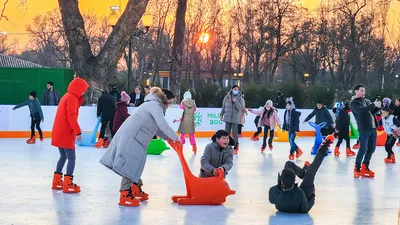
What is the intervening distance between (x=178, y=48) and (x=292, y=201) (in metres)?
24.2

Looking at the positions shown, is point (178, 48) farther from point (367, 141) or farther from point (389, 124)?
point (367, 141)

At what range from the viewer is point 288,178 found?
856 centimetres

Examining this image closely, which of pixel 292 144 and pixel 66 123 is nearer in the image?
pixel 66 123

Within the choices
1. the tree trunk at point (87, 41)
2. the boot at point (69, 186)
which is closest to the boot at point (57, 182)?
the boot at point (69, 186)

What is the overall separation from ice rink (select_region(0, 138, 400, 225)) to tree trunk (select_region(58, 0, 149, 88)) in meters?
10.3

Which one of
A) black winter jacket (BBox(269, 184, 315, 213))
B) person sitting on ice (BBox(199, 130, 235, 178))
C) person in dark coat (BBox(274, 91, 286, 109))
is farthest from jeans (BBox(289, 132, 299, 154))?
person in dark coat (BBox(274, 91, 286, 109))

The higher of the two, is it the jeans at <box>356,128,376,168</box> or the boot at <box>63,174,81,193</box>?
the jeans at <box>356,128,376,168</box>

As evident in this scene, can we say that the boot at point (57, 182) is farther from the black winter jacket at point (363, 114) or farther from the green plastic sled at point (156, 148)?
the green plastic sled at point (156, 148)

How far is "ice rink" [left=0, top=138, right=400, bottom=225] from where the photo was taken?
823cm

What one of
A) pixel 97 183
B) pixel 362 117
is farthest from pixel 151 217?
pixel 362 117

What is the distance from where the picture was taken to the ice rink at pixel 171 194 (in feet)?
27.0

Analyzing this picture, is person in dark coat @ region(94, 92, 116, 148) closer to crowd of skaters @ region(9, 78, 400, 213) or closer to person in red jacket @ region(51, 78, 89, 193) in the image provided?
crowd of skaters @ region(9, 78, 400, 213)

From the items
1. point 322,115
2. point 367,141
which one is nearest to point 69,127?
point 367,141

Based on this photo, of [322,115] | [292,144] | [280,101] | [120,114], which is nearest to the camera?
[292,144]
